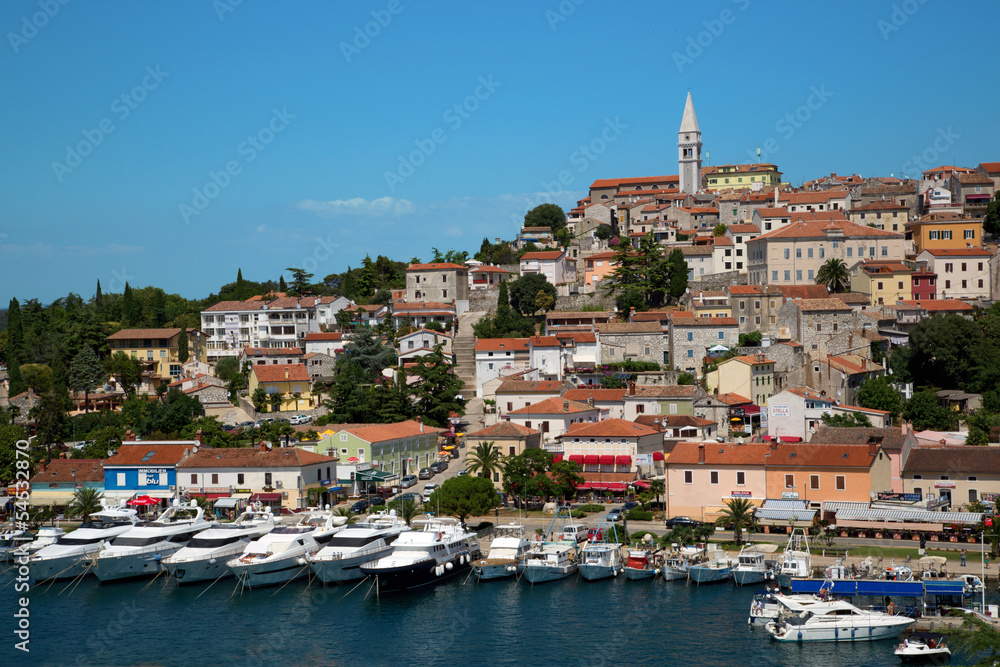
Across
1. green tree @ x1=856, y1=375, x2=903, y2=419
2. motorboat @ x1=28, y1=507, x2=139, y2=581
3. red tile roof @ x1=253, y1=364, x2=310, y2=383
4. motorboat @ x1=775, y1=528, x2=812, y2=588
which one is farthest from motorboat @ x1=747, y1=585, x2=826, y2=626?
red tile roof @ x1=253, y1=364, x2=310, y2=383

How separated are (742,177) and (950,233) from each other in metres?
35.5

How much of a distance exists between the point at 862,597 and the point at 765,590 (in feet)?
12.2

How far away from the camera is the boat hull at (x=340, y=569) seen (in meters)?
41.0

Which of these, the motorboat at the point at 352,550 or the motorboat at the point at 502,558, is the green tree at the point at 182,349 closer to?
the motorboat at the point at 352,550

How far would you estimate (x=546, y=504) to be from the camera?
159 feet

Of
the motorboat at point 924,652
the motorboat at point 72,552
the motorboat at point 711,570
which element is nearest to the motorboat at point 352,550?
the motorboat at point 72,552

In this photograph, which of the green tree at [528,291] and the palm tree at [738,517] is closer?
the palm tree at [738,517]

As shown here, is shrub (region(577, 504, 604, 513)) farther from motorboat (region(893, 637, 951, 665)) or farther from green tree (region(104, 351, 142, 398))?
green tree (region(104, 351, 142, 398))

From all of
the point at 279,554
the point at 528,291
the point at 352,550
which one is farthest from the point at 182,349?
the point at 352,550

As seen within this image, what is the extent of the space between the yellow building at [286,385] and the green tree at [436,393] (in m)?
9.66

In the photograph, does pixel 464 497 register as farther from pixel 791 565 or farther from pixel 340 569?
pixel 791 565

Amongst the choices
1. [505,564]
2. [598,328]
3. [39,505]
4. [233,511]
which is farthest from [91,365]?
[505,564]

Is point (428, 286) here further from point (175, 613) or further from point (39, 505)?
point (175, 613)

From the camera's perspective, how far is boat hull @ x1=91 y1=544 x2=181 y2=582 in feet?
140
